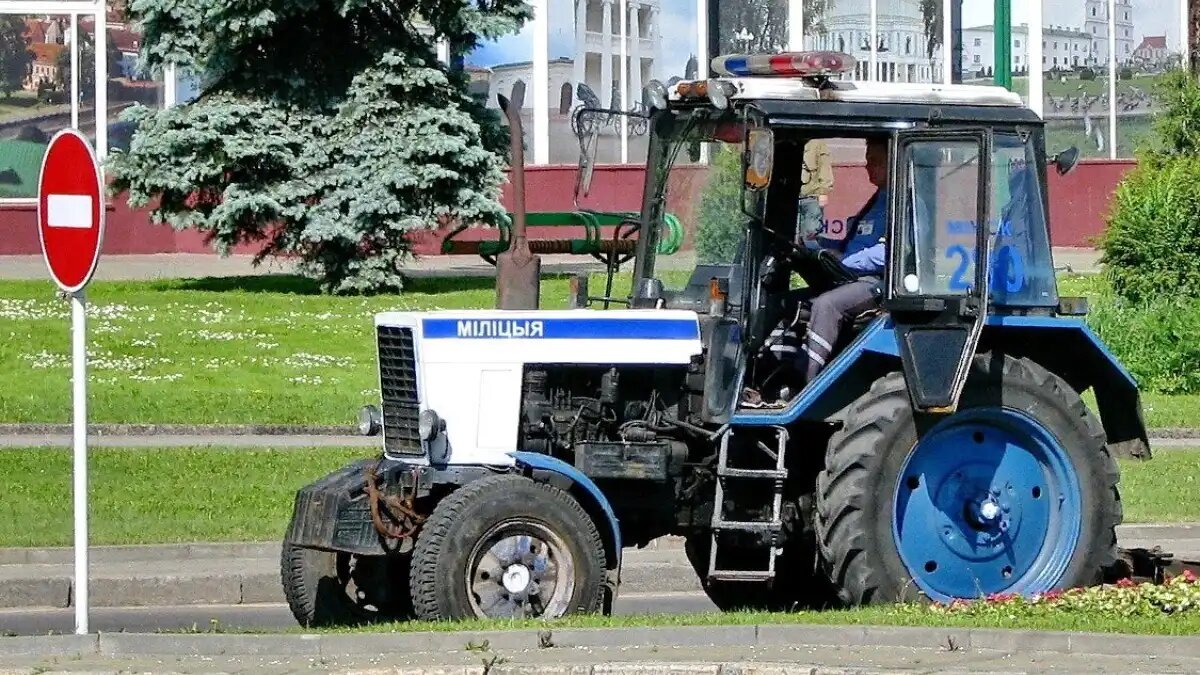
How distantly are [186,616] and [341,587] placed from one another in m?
2.16

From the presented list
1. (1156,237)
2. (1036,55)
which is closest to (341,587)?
(1156,237)

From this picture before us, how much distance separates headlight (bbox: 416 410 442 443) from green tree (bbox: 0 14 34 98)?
26.2 metres

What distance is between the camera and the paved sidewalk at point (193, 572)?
12.0 m

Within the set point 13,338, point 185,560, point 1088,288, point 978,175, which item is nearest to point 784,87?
point 978,175

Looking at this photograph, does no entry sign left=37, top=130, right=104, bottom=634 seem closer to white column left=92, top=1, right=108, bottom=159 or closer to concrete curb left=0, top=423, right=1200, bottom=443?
→ concrete curb left=0, top=423, right=1200, bottom=443

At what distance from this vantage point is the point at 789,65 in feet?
31.9

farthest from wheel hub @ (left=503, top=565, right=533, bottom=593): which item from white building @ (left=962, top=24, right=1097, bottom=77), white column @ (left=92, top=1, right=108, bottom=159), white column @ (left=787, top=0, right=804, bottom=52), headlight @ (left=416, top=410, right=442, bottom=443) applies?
white building @ (left=962, top=24, right=1097, bottom=77)

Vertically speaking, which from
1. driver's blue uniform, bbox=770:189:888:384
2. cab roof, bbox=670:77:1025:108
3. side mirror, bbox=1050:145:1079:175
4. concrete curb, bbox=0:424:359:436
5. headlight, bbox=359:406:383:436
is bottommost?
concrete curb, bbox=0:424:359:436

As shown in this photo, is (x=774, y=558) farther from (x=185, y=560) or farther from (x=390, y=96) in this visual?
(x=390, y=96)

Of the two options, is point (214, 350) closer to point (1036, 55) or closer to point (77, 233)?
point (77, 233)

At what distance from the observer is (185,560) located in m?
12.8

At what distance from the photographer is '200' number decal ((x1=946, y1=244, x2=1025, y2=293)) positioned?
977cm

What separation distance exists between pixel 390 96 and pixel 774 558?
17554 millimetres

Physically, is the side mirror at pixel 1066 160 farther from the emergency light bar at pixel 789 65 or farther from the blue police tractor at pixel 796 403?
the emergency light bar at pixel 789 65
